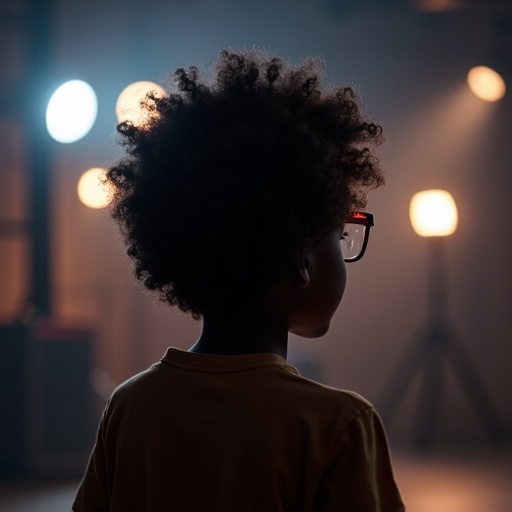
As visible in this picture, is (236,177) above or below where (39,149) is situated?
below

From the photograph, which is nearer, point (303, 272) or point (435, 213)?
point (303, 272)

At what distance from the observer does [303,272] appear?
0.85m

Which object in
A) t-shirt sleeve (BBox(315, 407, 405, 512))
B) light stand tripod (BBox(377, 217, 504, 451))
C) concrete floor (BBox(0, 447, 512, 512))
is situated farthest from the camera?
light stand tripod (BBox(377, 217, 504, 451))

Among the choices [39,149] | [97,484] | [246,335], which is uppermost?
[39,149]

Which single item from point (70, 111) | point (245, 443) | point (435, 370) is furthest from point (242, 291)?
point (435, 370)

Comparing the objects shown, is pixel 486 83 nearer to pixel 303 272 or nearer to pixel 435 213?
pixel 435 213

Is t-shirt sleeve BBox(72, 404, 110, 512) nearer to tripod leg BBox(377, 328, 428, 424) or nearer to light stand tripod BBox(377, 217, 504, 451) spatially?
light stand tripod BBox(377, 217, 504, 451)

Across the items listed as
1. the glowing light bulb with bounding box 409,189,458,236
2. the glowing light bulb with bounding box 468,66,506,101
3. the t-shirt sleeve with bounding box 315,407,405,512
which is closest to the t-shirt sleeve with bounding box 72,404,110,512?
the t-shirt sleeve with bounding box 315,407,405,512

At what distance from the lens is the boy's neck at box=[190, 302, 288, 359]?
2.73 feet

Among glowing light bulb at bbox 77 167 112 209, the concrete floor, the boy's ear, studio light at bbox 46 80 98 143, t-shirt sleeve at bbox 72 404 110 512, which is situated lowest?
the concrete floor

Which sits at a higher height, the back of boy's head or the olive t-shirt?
the back of boy's head

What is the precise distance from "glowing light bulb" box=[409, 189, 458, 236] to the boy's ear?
403 centimetres

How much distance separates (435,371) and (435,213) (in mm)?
930

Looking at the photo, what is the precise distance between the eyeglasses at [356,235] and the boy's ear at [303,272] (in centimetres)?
14
